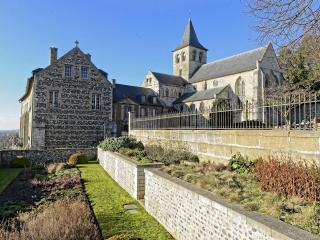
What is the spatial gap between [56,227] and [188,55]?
4661 centimetres

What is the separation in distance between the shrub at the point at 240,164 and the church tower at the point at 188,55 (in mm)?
40582

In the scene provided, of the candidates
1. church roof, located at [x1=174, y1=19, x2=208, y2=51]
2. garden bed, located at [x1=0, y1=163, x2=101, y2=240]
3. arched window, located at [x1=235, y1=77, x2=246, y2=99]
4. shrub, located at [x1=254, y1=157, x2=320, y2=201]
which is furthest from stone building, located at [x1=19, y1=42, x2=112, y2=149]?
church roof, located at [x1=174, y1=19, x2=208, y2=51]

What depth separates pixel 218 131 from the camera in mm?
9828

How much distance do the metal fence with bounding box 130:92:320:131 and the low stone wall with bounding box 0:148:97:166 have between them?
9.71m

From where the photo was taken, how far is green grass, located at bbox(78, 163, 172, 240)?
6.54 m

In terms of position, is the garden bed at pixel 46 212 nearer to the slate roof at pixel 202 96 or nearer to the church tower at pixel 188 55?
the slate roof at pixel 202 96

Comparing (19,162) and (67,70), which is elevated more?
(67,70)

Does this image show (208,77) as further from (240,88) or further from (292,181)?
(292,181)

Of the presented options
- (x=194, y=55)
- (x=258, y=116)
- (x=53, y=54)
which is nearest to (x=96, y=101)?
(x=53, y=54)

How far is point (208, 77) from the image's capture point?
42156 millimetres

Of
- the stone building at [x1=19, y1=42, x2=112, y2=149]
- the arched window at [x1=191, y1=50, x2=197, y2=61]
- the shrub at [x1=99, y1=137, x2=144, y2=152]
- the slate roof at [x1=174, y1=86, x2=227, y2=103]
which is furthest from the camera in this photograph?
the arched window at [x1=191, y1=50, x2=197, y2=61]

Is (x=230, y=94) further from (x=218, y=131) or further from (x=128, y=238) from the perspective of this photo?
(x=128, y=238)

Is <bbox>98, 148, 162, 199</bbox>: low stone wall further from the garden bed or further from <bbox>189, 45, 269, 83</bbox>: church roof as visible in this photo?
<bbox>189, 45, 269, 83</bbox>: church roof

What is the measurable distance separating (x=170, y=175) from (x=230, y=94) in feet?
99.4
